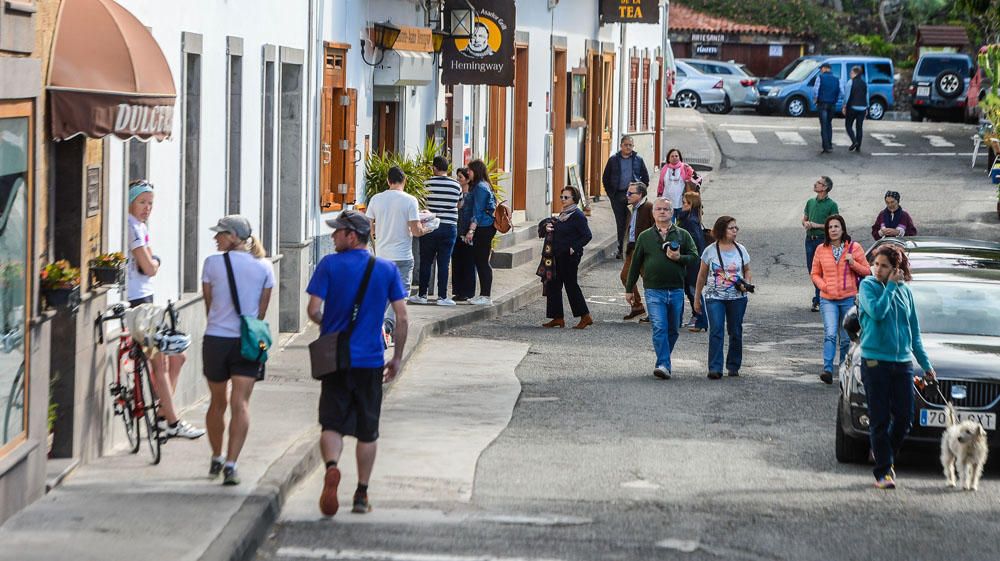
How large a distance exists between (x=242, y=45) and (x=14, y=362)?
6.50 metres

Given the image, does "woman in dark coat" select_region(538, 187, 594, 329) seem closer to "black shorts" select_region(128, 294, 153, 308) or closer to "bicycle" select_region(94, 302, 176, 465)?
"black shorts" select_region(128, 294, 153, 308)

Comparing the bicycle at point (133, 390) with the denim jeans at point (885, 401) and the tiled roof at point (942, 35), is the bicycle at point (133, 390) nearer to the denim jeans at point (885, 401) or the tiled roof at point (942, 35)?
the denim jeans at point (885, 401)

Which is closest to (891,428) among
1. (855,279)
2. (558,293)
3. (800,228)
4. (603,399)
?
(603,399)

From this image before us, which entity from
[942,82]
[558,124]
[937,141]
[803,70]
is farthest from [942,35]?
[558,124]

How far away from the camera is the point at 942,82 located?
167 feet

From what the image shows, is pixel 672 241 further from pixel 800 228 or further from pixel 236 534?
pixel 800 228

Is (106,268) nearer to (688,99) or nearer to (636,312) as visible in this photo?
(636,312)

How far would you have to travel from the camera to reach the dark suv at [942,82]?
50938 millimetres

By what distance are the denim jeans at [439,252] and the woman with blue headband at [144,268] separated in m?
8.21

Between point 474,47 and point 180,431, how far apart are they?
40.5 ft

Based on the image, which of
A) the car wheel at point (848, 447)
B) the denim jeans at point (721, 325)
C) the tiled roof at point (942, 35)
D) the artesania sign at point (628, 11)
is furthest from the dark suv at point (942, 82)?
the car wheel at point (848, 447)

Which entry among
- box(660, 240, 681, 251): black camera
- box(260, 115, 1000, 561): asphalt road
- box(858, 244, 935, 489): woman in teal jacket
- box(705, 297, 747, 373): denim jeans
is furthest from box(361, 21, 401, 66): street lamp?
box(858, 244, 935, 489): woman in teal jacket

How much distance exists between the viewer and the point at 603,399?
15414mm

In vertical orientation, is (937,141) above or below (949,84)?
below
